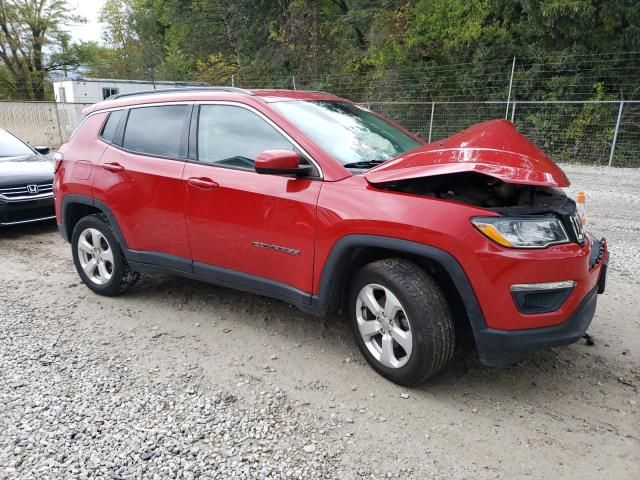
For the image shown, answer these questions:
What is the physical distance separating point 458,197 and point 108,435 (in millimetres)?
2332

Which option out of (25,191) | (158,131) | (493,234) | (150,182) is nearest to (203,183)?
(150,182)

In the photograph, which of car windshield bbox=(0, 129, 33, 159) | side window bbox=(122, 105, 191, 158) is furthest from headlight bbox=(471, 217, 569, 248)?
car windshield bbox=(0, 129, 33, 159)

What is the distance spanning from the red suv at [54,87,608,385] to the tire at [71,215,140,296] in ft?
0.09

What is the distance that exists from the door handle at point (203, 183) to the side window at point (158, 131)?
286 mm

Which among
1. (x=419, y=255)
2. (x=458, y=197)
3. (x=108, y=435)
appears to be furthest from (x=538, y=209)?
(x=108, y=435)

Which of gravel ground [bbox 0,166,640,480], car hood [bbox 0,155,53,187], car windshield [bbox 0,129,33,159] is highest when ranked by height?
car windshield [bbox 0,129,33,159]

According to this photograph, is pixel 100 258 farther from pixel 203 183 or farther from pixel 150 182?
pixel 203 183

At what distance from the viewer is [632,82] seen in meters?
15.0

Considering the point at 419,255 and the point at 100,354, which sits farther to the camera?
the point at 100,354

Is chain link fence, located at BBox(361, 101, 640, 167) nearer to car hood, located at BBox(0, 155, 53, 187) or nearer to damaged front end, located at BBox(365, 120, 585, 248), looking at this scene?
car hood, located at BBox(0, 155, 53, 187)

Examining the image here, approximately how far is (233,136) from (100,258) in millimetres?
1877

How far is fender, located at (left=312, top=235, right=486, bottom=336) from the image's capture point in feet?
9.09

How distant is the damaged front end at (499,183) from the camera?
271 cm

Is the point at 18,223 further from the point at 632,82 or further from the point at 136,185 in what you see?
the point at 632,82
